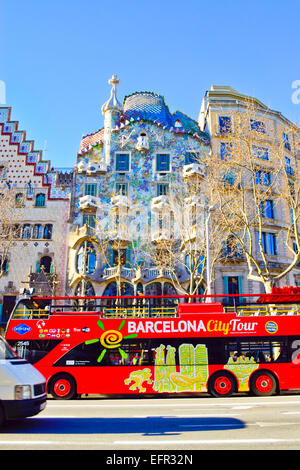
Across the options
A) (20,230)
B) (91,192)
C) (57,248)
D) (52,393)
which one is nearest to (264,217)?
(91,192)

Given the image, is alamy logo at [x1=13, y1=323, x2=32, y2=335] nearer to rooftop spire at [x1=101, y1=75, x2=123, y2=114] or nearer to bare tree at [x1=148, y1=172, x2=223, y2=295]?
bare tree at [x1=148, y1=172, x2=223, y2=295]

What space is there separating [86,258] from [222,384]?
18.4 metres

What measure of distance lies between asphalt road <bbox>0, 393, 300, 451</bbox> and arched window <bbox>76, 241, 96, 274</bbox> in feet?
60.7

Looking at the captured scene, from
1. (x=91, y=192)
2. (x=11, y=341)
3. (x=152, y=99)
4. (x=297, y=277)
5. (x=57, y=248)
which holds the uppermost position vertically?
(x=152, y=99)

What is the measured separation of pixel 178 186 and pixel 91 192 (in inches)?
289

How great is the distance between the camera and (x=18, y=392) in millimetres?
7715

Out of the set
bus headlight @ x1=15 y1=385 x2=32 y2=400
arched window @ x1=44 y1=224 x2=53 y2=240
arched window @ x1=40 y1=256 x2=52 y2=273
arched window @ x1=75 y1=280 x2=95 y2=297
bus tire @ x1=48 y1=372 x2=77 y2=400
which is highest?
arched window @ x1=44 y1=224 x2=53 y2=240

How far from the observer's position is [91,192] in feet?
108

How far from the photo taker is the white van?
25.0ft

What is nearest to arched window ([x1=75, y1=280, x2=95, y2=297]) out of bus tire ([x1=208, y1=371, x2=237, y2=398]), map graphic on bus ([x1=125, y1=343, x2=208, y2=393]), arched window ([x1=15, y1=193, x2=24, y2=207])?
arched window ([x1=15, y1=193, x2=24, y2=207])

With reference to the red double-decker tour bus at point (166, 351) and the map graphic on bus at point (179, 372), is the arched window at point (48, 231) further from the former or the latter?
the map graphic on bus at point (179, 372)
